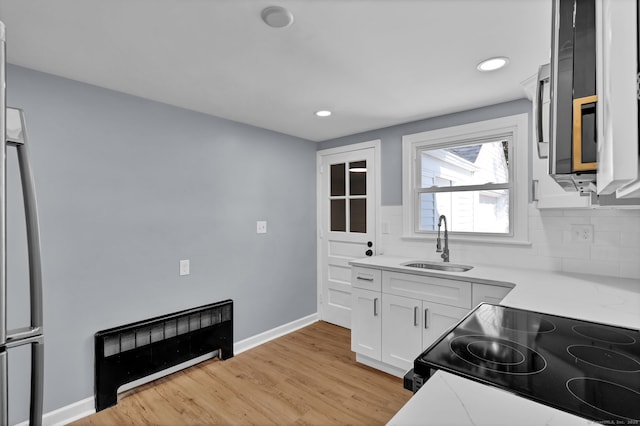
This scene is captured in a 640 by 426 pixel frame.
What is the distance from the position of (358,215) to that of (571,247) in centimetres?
195

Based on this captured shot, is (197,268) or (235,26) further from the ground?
(235,26)

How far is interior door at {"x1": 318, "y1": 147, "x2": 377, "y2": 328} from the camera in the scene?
11.7 ft

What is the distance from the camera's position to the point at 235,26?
5.10 feet

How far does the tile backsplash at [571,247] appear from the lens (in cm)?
213

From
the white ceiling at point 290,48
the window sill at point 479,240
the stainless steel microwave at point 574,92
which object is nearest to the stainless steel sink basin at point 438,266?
the window sill at point 479,240

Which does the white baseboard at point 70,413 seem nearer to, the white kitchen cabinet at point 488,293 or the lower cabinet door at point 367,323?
the lower cabinet door at point 367,323

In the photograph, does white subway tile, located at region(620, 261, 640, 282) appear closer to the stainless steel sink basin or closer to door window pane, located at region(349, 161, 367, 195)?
the stainless steel sink basin

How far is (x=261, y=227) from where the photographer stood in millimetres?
3336

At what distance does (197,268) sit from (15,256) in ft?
3.88

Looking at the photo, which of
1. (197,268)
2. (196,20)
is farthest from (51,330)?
(196,20)

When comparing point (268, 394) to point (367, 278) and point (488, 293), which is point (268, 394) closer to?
point (367, 278)

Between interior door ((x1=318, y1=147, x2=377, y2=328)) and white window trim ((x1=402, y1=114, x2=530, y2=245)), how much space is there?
0.42m

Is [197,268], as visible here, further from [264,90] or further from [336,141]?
[336,141]

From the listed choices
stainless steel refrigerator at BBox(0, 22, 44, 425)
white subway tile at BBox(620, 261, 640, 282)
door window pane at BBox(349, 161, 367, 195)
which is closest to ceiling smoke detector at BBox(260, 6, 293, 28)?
stainless steel refrigerator at BBox(0, 22, 44, 425)
